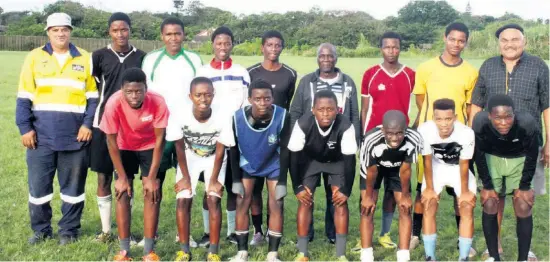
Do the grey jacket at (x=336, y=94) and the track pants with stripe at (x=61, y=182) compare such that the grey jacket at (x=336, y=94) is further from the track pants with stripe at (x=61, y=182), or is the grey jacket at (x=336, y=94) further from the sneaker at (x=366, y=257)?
the track pants with stripe at (x=61, y=182)

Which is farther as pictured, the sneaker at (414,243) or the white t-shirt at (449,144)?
the sneaker at (414,243)

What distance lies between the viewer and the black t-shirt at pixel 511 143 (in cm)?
519

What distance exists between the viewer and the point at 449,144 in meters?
5.28

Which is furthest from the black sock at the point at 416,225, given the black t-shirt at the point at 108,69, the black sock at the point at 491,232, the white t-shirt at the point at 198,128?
the black t-shirt at the point at 108,69

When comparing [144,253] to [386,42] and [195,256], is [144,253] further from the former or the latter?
[386,42]

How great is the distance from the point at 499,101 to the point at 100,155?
12.5ft

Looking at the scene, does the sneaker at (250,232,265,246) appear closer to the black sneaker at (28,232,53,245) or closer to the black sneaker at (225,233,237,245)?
the black sneaker at (225,233,237,245)

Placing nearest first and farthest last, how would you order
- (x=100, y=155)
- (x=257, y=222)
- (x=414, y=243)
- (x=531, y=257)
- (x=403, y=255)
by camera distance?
(x=403, y=255)
(x=531, y=257)
(x=100, y=155)
(x=414, y=243)
(x=257, y=222)

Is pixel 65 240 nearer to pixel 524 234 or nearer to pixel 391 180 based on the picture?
pixel 391 180

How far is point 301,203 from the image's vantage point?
536 cm

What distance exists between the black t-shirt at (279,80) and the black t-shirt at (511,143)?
1892 mm

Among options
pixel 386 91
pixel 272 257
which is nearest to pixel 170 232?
pixel 272 257

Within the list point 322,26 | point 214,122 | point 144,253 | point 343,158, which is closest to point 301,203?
point 343,158

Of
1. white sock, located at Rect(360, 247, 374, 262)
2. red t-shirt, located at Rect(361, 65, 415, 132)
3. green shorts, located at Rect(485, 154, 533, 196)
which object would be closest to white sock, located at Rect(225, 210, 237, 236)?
white sock, located at Rect(360, 247, 374, 262)
